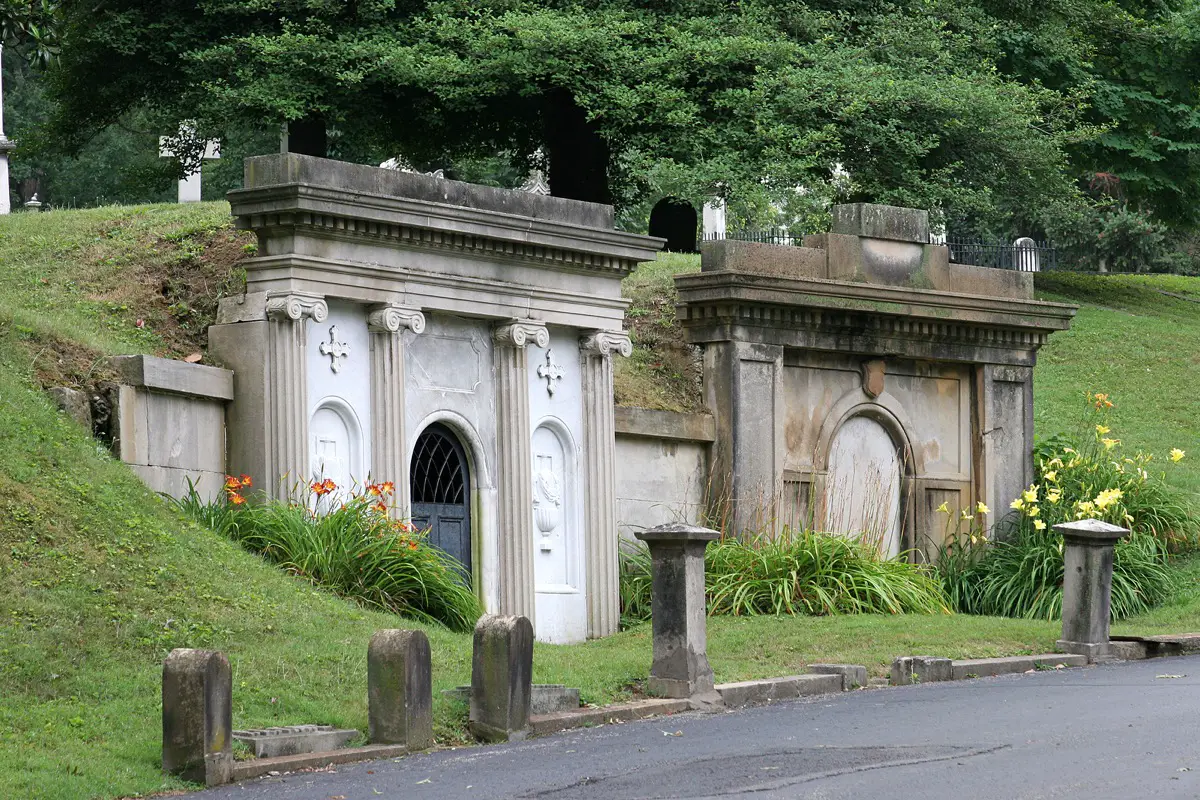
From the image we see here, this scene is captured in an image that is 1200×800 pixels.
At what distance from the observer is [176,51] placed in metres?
27.8

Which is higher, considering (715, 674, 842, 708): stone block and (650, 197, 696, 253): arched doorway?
(650, 197, 696, 253): arched doorway

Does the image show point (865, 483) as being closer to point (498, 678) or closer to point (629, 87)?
point (629, 87)

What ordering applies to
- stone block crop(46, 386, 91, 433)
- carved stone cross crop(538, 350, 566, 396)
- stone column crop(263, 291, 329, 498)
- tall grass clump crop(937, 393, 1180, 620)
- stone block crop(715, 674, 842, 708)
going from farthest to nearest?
tall grass clump crop(937, 393, 1180, 620) → carved stone cross crop(538, 350, 566, 396) → stone column crop(263, 291, 329, 498) → stone block crop(46, 386, 91, 433) → stone block crop(715, 674, 842, 708)

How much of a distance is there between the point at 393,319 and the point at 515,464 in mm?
1930

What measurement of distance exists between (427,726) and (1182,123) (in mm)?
26739

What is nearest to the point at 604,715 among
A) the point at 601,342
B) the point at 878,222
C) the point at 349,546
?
the point at 349,546

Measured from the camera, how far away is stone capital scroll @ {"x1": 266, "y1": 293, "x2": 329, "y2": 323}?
15.8 meters

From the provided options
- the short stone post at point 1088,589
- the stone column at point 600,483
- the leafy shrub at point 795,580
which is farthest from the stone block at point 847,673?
the stone column at point 600,483

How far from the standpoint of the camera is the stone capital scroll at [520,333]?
1770 cm

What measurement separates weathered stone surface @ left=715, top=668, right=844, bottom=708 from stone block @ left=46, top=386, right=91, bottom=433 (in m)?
5.24

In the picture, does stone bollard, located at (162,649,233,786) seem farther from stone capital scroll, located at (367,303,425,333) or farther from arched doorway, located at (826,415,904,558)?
arched doorway, located at (826,415,904,558)


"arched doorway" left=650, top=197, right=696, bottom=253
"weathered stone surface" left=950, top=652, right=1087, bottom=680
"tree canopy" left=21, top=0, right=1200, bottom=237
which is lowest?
"weathered stone surface" left=950, top=652, right=1087, bottom=680

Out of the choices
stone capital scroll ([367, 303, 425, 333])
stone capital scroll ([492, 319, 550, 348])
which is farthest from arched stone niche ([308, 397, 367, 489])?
stone capital scroll ([492, 319, 550, 348])

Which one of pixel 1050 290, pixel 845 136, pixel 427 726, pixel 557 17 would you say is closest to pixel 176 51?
pixel 557 17
